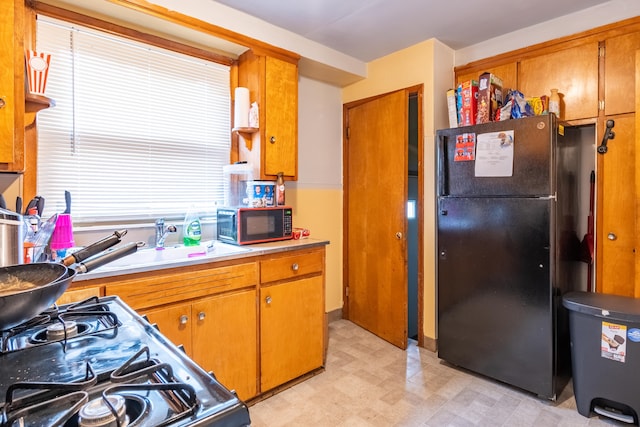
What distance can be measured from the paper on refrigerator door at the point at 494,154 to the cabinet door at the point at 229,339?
1.67 m

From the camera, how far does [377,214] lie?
122 inches

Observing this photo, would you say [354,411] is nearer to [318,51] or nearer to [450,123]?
[450,123]

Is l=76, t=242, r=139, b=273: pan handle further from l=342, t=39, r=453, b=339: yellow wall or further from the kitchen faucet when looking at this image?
l=342, t=39, r=453, b=339: yellow wall

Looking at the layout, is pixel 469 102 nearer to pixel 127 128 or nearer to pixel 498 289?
pixel 498 289

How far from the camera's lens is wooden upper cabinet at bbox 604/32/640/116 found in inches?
85.4

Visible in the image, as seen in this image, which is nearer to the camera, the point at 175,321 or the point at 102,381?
the point at 102,381

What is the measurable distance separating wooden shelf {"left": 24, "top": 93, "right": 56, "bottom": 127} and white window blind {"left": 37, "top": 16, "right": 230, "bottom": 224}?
7cm

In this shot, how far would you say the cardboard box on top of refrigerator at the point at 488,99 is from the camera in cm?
242

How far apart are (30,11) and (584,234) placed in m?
3.62

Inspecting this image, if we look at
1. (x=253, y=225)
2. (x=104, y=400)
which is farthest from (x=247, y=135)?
(x=104, y=400)

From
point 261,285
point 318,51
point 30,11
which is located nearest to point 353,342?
point 261,285

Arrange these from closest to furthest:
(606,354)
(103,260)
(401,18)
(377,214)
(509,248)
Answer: (103,260) → (606,354) → (509,248) → (401,18) → (377,214)

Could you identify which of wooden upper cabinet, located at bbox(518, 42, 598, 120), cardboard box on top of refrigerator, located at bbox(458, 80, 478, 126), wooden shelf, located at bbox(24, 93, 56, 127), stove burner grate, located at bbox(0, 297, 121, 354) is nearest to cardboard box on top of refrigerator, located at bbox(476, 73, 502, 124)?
cardboard box on top of refrigerator, located at bbox(458, 80, 478, 126)

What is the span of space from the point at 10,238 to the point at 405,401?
2107 millimetres
